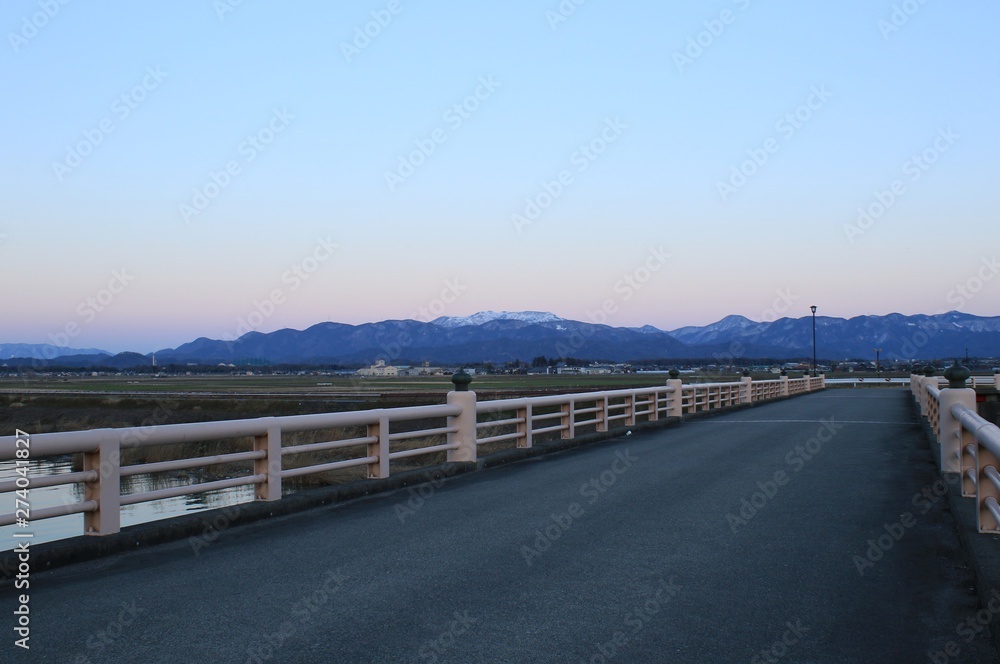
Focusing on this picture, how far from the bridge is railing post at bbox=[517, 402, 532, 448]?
3.44 meters

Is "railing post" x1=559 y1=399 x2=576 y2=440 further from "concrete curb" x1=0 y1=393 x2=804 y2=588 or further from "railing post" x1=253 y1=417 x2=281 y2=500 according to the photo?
"railing post" x1=253 y1=417 x2=281 y2=500

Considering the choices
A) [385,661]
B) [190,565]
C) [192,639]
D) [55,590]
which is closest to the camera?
[385,661]

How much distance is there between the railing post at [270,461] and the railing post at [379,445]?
1956 mm

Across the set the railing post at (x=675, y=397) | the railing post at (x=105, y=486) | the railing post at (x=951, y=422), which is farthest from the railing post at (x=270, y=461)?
the railing post at (x=675, y=397)

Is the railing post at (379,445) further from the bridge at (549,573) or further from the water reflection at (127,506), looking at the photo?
the water reflection at (127,506)

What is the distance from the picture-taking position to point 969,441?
8.64 m

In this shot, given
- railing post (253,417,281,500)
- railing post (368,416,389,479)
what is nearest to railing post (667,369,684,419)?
railing post (368,416,389,479)

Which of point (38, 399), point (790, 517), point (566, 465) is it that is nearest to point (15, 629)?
point (790, 517)

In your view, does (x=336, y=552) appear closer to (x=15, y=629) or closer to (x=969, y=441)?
(x=15, y=629)

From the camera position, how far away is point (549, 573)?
6527mm

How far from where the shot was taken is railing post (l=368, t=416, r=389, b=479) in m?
11.2

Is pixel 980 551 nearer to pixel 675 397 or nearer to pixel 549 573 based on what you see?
pixel 549 573

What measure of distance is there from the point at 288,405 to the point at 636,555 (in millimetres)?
53867

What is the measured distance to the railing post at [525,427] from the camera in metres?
15.8
